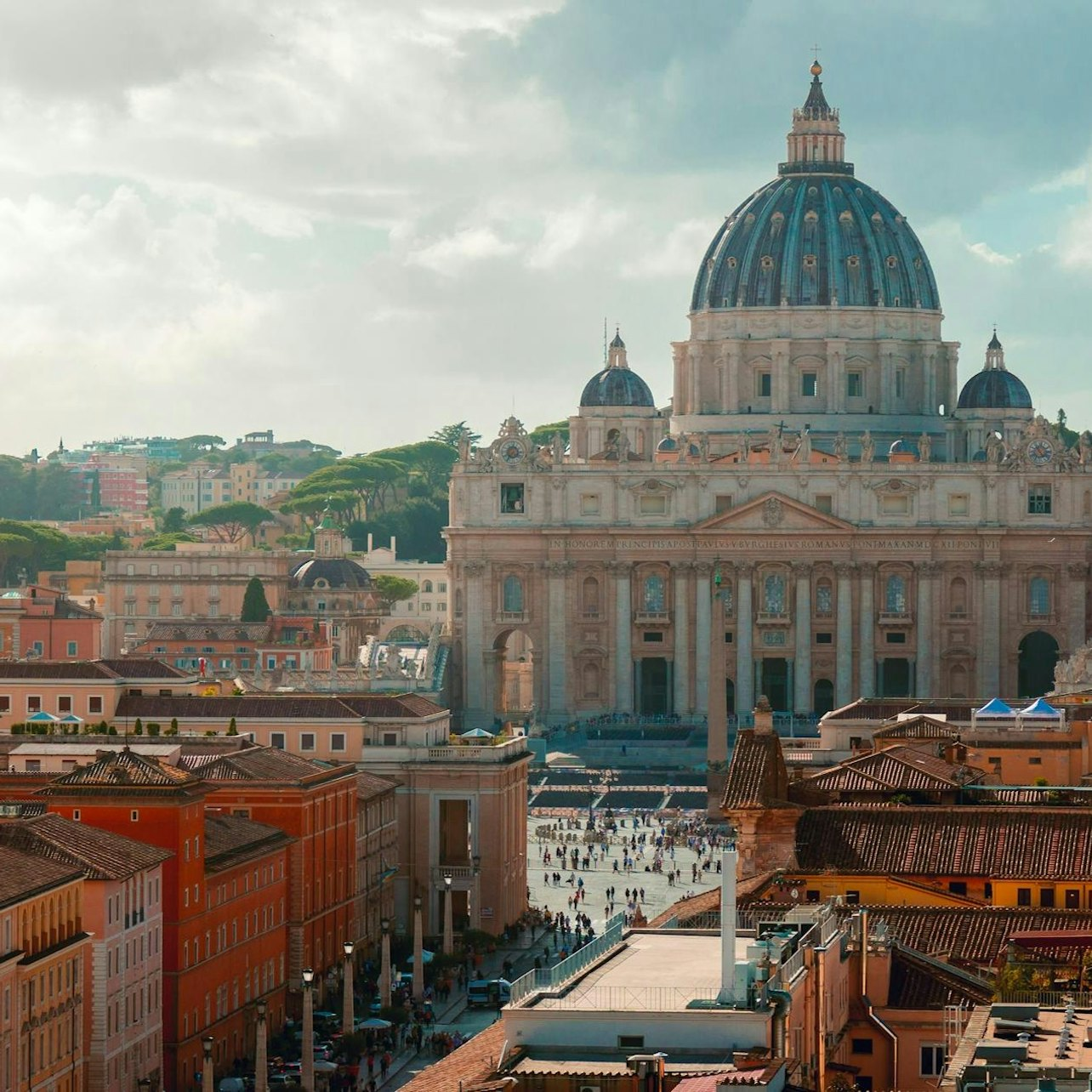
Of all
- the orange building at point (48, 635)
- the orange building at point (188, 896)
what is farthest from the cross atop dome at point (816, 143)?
the orange building at point (188, 896)

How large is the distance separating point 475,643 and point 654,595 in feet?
24.9

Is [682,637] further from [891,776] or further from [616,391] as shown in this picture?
[891,776]

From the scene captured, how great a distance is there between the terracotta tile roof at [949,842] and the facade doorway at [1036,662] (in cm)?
10703

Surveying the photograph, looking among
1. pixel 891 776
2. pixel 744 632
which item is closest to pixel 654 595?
pixel 744 632

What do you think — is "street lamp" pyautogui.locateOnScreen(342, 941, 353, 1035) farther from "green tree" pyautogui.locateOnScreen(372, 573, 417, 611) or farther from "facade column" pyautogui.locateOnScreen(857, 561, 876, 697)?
"green tree" pyautogui.locateOnScreen(372, 573, 417, 611)

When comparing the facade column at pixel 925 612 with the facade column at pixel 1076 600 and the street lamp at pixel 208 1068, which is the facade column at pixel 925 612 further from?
the street lamp at pixel 208 1068

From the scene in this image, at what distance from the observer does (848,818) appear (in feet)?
163

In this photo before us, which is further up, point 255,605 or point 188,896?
point 255,605

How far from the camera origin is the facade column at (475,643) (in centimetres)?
15712

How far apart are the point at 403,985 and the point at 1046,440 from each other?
8761 cm

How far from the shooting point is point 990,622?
15662cm

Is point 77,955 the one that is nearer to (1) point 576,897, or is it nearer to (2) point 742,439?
(1) point 576,897

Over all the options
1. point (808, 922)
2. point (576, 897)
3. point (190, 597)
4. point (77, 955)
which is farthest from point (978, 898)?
point (190, 597)

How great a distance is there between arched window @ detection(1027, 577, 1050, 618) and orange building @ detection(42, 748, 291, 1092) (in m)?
91.4
